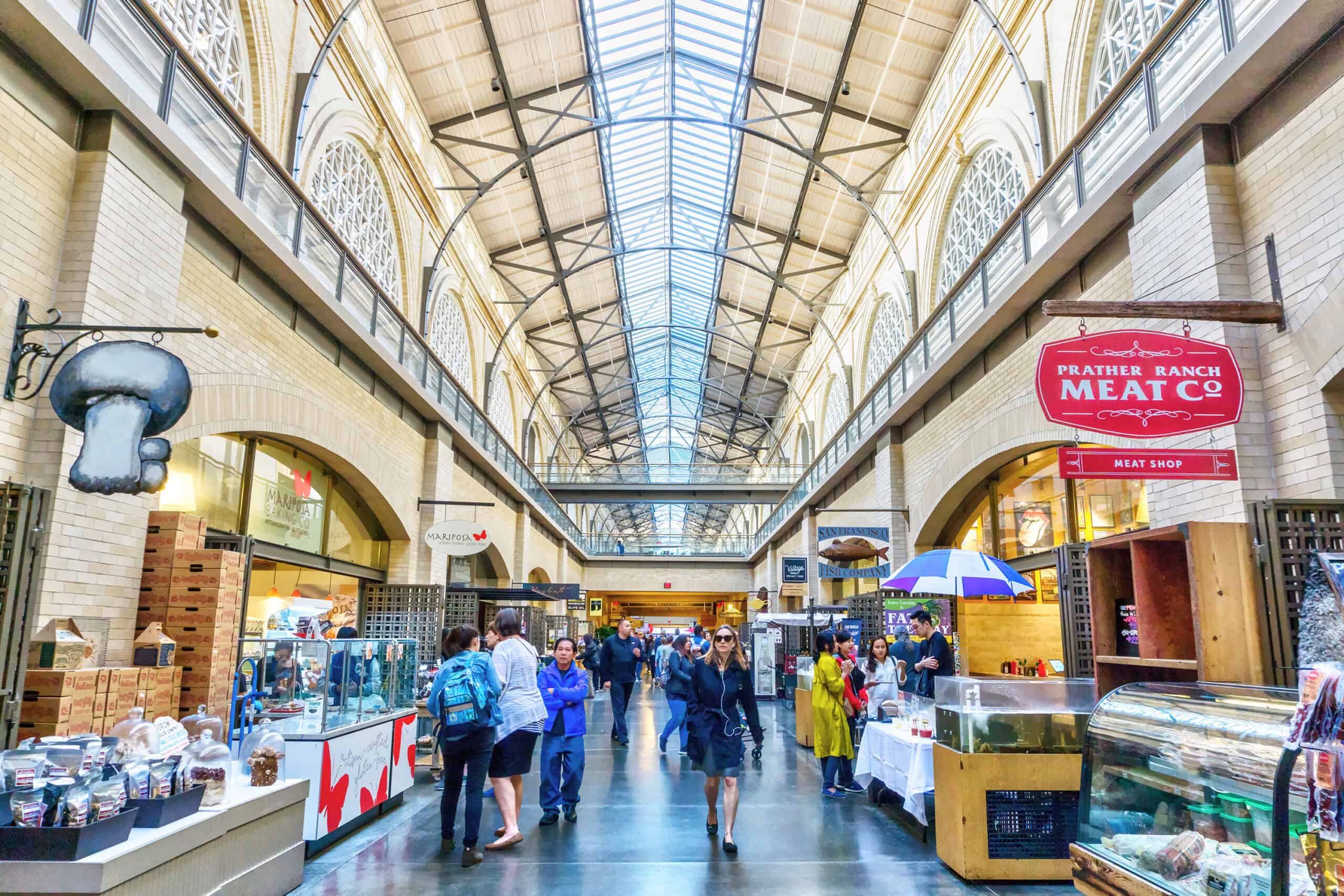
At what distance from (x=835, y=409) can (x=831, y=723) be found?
1722 centimetres

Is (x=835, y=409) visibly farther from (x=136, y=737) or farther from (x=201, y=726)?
(x=136, y=737)

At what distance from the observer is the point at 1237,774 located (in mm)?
3062

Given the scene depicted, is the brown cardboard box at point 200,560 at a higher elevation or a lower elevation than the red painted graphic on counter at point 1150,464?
lower

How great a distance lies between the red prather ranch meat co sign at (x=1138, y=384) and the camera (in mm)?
5676

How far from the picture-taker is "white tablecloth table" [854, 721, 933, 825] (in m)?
6.50

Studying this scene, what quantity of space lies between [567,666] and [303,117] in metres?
7.62

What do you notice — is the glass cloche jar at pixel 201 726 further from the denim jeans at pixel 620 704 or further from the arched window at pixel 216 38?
the denim jeans at pixel 620 704

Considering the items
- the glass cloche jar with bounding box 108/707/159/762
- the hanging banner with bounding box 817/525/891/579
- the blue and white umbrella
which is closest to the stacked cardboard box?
the glass cloche jar with bounding box 108/707/159/762

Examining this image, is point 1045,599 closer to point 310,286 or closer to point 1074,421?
point 1074,421

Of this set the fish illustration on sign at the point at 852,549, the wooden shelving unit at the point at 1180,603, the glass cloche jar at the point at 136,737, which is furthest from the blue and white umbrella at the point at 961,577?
the glass cloche jar at the point at 136,737

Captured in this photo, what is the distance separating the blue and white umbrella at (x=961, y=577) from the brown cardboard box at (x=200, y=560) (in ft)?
22.4

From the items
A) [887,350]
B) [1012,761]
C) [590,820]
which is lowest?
[590,820]

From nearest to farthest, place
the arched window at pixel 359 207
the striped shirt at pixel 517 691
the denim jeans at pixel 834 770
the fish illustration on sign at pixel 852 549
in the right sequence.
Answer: the striped shirt at pixel 517 691 < the denim jeans at pixel 834 770 < the arched window at pixel 359 207 < the fish illustration on sign at pixel 852 549

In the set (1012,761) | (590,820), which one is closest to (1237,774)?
(1012,761)
